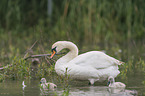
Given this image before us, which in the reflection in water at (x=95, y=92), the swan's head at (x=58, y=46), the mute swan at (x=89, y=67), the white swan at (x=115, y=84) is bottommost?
the reflection in water at (x=95, y=92)

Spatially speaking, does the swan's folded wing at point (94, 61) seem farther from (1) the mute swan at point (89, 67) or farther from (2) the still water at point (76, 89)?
(2) the still water at point (76, 89)

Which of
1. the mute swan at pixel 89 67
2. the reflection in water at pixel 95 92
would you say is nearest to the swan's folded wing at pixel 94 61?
the mute swan at pixel 89 67

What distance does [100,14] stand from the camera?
17.3m

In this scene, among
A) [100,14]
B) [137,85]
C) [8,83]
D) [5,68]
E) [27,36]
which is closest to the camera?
[137,85]

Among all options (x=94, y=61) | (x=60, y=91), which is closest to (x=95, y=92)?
(x=60, y=91)

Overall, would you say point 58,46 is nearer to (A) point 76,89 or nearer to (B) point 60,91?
(A) point 76,89

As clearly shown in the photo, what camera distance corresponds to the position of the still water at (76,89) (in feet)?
21.5

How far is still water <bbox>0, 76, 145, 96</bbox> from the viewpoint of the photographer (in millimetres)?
6566

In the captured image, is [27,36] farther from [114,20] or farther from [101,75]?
[101,75]

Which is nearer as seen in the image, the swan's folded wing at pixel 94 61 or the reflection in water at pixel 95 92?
the reflection in water at pixel 95 92

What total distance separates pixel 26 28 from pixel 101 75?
13.3 m

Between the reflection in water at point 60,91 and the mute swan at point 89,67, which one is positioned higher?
the mute swan at point 89,67

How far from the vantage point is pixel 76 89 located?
709cm

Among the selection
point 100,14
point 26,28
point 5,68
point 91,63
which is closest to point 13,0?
point 26,28
